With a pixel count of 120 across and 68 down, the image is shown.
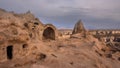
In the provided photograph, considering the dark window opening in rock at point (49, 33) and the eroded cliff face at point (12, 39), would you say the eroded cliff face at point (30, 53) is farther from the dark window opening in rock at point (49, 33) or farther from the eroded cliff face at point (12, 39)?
the dark window opening in rock at point (49, 33)

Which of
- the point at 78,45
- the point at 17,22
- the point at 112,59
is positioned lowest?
the point at 112,59

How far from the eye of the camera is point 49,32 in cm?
4841

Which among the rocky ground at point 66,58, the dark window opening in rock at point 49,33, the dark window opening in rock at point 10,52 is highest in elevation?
the dark window opening in rock at point 49,33

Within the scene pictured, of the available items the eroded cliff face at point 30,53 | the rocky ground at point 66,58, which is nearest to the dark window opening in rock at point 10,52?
the eroded cliff face at point 30,53

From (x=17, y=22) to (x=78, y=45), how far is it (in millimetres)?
11352

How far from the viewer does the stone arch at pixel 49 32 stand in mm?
47044

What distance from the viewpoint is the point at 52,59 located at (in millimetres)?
24828

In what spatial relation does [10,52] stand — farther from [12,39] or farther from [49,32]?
[49,32]

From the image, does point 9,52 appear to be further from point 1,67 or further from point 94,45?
point 94,45

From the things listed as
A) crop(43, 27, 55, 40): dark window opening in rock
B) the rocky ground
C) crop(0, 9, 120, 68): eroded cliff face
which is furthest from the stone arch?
crop(0, 9, 120, 68): eroded cliff face

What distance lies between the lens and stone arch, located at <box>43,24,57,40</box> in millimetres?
47044

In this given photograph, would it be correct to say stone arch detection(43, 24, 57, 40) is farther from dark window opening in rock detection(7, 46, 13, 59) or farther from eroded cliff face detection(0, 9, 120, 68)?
dark window opening in rock detection(7, 46, 13, 59)

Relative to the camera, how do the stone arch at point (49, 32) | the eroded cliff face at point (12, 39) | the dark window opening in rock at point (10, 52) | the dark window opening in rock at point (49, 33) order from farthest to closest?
the dark window opening in rock at point (49, 33) < the stone arch at point (49, 32) < the dark window opening in rock at point (10, 52) < the eroded cliff face at point (12, 39)

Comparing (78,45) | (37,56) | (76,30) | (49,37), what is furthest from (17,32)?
(49,37)
